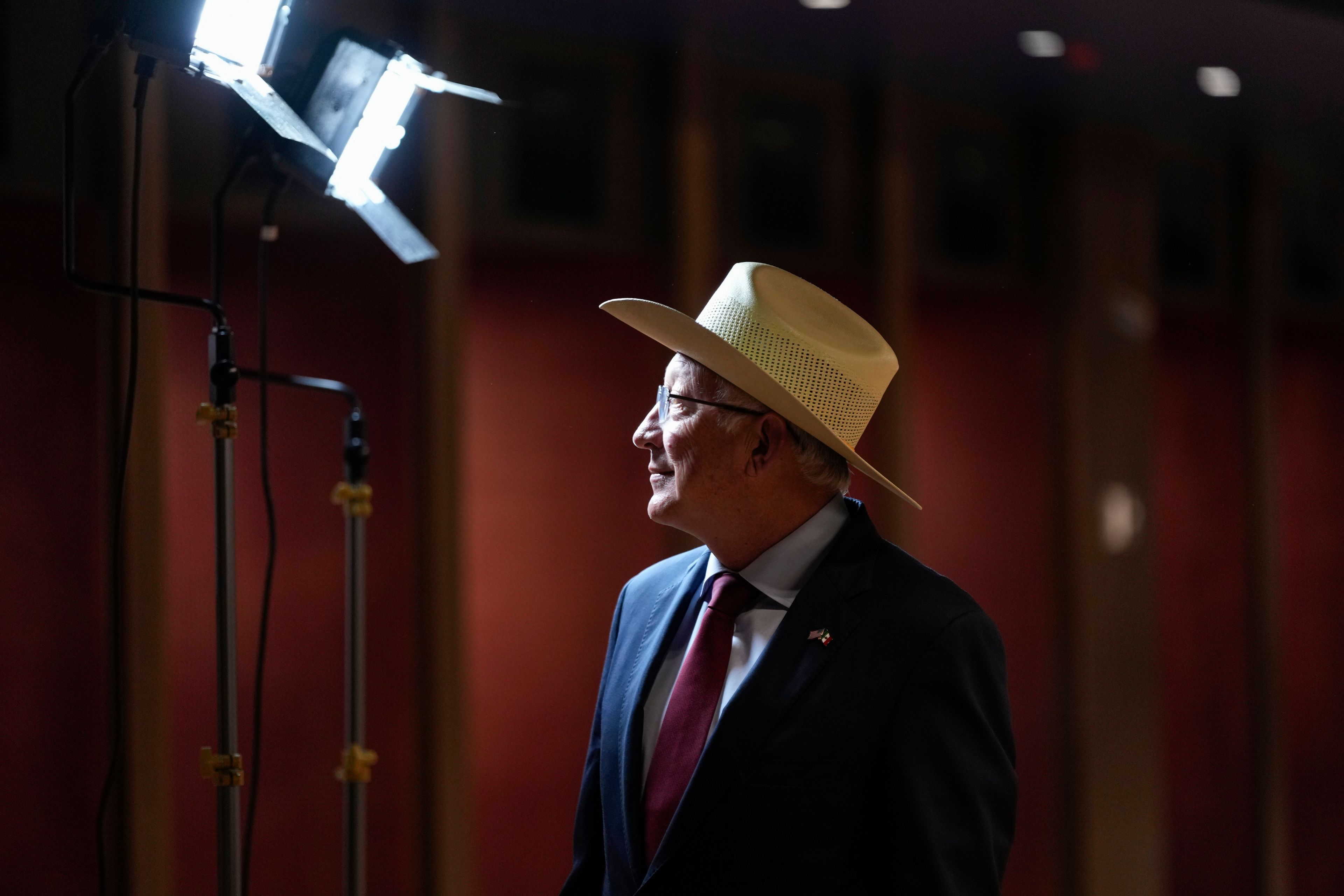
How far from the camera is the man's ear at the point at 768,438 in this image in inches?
56.9

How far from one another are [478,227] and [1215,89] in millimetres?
2346

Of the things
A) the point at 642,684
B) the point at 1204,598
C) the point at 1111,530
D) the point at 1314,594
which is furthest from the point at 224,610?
the point at 1314,594

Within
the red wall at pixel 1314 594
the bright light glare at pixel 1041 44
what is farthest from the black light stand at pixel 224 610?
the red wall at pixel 1314 594

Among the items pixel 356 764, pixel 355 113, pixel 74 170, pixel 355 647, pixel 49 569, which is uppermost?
pixel 355 113

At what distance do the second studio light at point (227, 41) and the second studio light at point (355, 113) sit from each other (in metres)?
0.05

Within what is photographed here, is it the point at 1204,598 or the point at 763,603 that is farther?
the point at 1204,598

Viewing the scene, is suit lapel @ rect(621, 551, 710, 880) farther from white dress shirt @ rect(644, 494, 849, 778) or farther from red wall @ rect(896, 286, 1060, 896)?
red wall @ rect(896, 286, 1060, 896)

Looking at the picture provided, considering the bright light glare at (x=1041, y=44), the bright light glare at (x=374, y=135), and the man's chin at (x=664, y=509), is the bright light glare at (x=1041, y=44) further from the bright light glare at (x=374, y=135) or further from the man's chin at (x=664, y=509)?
the man's chin at (x=664, y=509)

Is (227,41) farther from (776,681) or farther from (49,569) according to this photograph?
(49,569)

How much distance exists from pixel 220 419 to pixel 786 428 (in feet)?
2.71

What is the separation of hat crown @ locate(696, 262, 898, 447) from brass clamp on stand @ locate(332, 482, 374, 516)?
0.76 meters

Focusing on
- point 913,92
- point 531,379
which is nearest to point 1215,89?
point 913,92

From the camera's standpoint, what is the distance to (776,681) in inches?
52.0

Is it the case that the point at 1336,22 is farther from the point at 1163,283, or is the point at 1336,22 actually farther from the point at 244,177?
the point at 244,177
